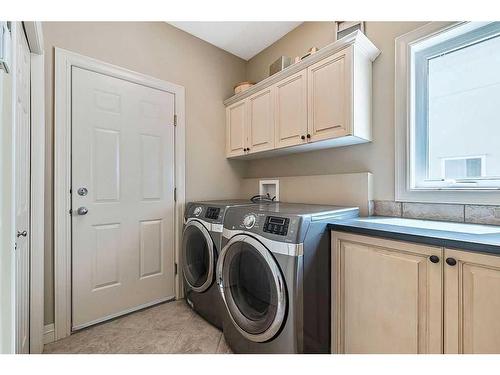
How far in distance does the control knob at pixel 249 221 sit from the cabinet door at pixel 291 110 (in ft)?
2.63

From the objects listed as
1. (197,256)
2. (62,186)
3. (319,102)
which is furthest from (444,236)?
(62,186)

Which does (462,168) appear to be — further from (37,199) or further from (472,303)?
(37,199)

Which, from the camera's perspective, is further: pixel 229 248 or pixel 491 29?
pixel 229 248

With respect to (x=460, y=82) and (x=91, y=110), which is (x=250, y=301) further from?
(x=460, y=82)

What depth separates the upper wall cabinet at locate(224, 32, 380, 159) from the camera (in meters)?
1.61

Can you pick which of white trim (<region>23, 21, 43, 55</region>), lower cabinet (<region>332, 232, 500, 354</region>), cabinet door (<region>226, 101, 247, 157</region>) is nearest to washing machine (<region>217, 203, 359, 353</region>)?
lower cabinet (<region>332, 232, 500, 354</region>)

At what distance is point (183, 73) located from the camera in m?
2.35

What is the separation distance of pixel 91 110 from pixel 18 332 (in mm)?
1442

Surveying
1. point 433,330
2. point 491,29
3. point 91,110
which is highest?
point 491,29

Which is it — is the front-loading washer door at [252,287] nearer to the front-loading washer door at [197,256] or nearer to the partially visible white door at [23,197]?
the front-loading washer door at [197,256]

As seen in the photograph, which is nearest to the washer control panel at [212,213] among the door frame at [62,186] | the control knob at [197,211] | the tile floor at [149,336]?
the control knob at [197,211]

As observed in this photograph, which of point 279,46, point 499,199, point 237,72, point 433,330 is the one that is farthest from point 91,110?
point 499,199

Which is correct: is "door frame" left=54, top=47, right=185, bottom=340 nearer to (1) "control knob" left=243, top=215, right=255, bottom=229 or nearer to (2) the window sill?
(1) "control knob" left=243, top=215, right=255, bottom=229

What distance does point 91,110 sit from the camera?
182cm
